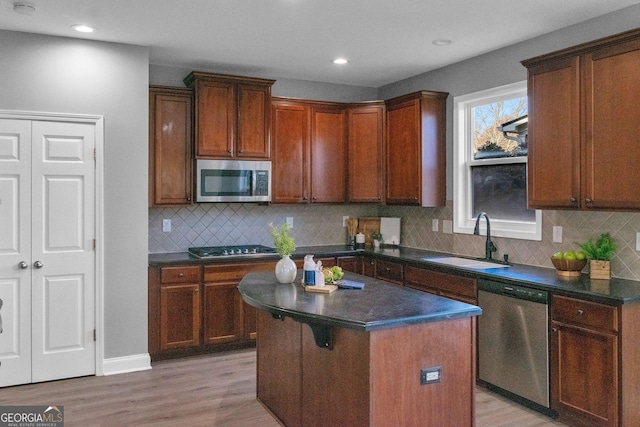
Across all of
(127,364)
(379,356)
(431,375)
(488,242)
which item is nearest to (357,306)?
(379,356)

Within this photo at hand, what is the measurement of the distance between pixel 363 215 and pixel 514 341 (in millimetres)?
2881

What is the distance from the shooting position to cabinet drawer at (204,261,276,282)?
4707mm

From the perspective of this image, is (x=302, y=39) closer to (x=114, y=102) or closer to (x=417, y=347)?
(x=114, y=102)

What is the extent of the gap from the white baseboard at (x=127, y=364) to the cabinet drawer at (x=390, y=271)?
90.2 inches

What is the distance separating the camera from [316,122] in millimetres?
5551

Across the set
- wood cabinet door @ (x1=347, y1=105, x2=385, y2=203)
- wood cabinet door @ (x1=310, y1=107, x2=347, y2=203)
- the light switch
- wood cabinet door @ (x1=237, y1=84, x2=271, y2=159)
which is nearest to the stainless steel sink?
the light switch

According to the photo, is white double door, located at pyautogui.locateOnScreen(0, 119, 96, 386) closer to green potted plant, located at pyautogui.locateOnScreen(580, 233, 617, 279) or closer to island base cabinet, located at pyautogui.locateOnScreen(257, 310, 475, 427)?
island base cabinet, located at pyautogui.locateOnScreen(257, 310, 475, 427)

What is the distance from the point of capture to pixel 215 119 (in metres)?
4.92

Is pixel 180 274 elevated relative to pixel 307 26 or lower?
lower

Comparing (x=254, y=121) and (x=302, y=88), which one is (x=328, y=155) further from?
(x=254, y=121)

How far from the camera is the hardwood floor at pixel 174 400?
11.0 ft

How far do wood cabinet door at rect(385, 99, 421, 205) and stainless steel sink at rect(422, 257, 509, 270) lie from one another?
0.66m

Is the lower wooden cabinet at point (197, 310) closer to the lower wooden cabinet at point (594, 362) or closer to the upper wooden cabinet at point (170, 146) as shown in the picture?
the upper wooden cabinet at point (170, 146)

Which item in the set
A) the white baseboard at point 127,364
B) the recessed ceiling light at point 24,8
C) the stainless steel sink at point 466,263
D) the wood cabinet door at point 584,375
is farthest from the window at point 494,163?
the recessed ceiling light at point 24,8
